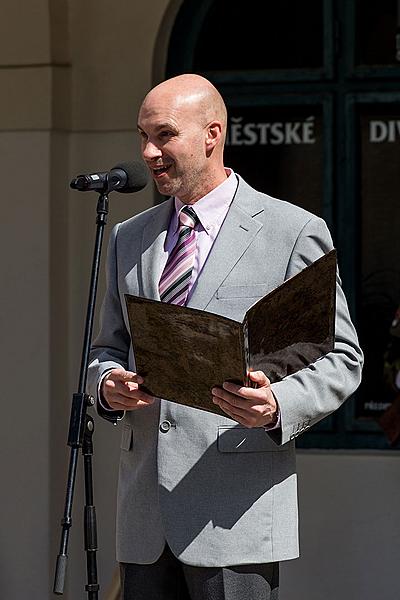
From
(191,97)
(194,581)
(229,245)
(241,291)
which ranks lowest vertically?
(194,581)

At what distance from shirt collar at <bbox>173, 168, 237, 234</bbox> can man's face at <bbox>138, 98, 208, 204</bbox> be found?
0.07 metres

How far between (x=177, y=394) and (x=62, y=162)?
313 centimetres

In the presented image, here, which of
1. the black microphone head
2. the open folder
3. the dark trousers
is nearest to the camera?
the open folder

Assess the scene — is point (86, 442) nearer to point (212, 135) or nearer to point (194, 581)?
point (194, 581)

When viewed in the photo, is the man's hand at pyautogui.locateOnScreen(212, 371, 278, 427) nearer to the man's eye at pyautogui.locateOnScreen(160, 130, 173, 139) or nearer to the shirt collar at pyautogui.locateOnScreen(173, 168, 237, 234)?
the shirt collar at pyautogui.locateOnScreen(173, 168, 237, 234)

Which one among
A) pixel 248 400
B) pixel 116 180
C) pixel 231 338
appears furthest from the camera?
pixel 116 180

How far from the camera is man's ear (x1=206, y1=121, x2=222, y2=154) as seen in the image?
3562mm

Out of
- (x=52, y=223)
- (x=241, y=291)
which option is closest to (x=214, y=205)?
(x=241, y=291)

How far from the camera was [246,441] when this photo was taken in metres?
3.43

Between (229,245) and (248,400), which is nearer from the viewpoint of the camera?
(248,400)

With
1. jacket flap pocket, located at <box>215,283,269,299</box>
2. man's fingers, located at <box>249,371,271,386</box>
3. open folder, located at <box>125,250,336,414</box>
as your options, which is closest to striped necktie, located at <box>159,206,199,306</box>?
jacket flap pocket, located at <box>215,283,269,299</box>

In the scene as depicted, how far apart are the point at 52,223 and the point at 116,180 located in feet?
7.84
